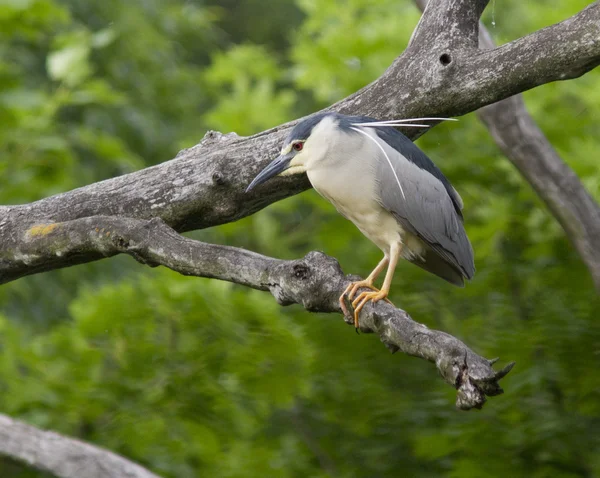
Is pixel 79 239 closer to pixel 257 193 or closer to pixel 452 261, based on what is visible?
pixel 257 193

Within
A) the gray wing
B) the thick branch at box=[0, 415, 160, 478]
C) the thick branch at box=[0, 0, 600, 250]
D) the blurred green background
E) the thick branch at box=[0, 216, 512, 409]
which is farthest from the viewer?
the blurred green background

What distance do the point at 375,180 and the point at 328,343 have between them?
242 centimetres

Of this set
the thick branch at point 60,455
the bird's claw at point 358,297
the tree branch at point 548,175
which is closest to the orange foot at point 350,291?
the bird's claw at point 358,297

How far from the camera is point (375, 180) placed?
2.88 metres

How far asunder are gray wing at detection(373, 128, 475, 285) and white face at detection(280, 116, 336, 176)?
7.0 inches

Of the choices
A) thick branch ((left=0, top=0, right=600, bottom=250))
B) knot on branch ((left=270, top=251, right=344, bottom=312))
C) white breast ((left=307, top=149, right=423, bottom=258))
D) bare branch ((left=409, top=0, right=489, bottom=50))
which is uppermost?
bare branch ((left=409, top=0, right=489, bottom=50))

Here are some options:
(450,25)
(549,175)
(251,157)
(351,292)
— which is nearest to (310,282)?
(351,292)

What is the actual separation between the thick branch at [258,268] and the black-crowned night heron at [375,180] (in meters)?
0.24

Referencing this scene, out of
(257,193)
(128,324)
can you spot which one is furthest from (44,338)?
(257,193)

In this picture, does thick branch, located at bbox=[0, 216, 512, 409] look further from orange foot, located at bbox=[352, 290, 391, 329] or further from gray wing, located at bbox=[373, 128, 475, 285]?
gray wing, located at bbox=[373, 128, 475, 285]

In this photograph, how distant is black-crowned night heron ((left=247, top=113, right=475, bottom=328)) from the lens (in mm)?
2814

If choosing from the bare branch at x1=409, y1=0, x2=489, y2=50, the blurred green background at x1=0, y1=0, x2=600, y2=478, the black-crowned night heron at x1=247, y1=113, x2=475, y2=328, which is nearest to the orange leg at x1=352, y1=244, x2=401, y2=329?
the black-crowned night heron at x1=247, y1=113, x2=475, y2=328

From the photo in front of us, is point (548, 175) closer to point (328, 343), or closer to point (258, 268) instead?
point (328, 343)

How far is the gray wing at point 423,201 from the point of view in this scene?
2906mm
